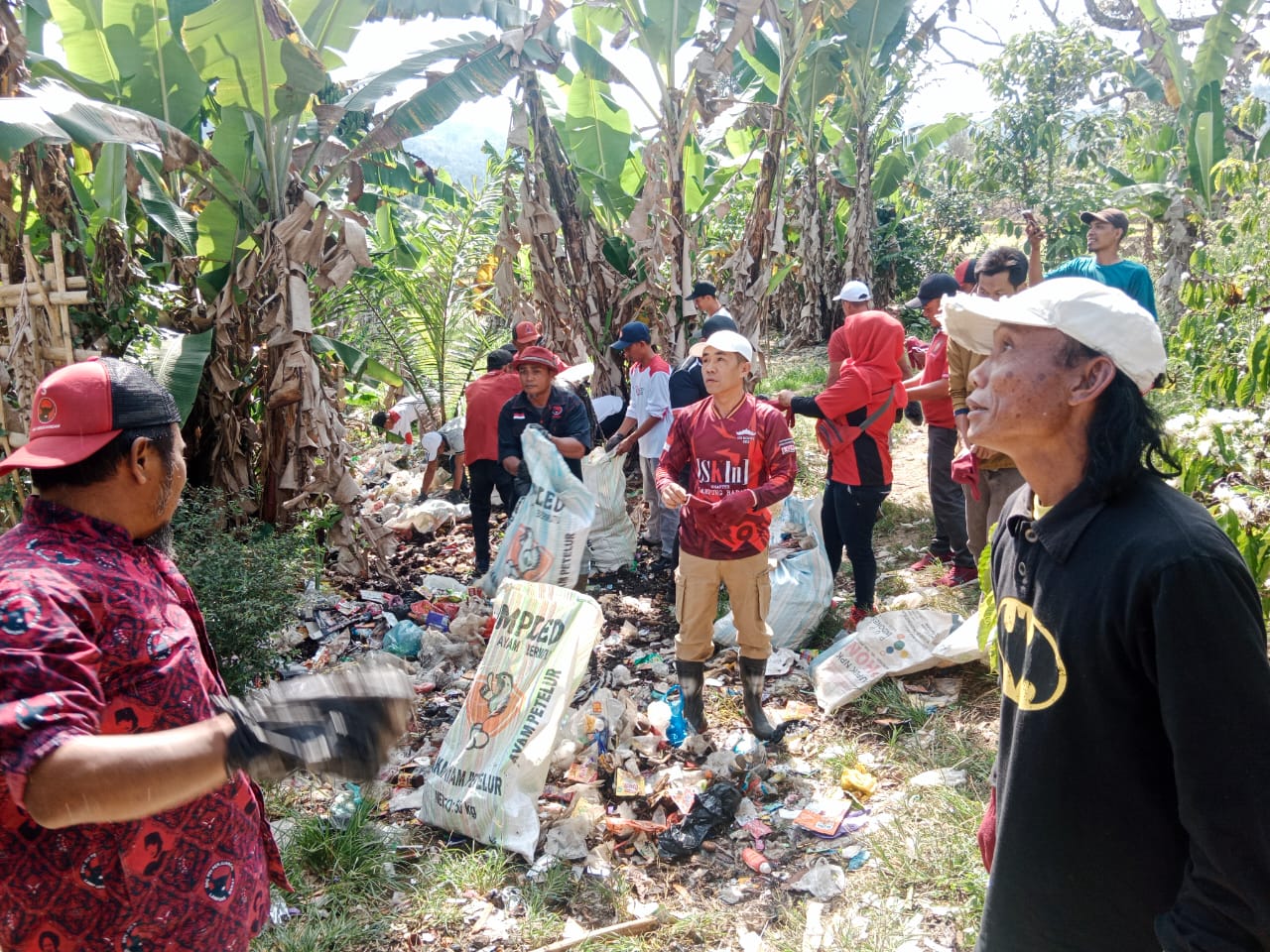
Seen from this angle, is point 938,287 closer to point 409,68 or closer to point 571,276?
point 571,276

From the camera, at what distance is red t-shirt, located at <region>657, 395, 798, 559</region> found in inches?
147

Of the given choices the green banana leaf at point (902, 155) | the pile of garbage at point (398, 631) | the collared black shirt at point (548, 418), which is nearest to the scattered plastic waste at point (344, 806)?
the pile of garbage at point (398, 631)

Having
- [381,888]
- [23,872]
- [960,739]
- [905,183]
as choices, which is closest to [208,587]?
[381,888]

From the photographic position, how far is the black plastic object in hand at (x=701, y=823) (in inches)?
129

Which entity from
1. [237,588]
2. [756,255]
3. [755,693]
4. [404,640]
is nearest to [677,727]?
[755,693]

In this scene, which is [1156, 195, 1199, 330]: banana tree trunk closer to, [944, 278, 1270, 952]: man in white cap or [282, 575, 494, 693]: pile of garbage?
[282, 575, 494, 693]: pile of garbage

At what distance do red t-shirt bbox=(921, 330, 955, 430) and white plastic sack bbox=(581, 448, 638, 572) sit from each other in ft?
7.14

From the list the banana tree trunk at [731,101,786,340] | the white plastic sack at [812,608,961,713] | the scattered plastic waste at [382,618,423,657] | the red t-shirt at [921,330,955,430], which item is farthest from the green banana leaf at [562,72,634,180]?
the white plastic sack at [812,608,961,713]

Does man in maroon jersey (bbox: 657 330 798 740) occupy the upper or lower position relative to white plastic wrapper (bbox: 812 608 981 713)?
upper

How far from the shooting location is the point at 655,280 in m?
7.53

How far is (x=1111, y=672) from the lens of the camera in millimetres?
1246

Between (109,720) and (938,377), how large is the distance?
446cm

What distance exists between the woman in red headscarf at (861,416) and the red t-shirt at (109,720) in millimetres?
3632

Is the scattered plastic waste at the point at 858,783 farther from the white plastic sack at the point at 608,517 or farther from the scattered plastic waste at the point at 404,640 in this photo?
the white plastic sack at the point at 608,517
